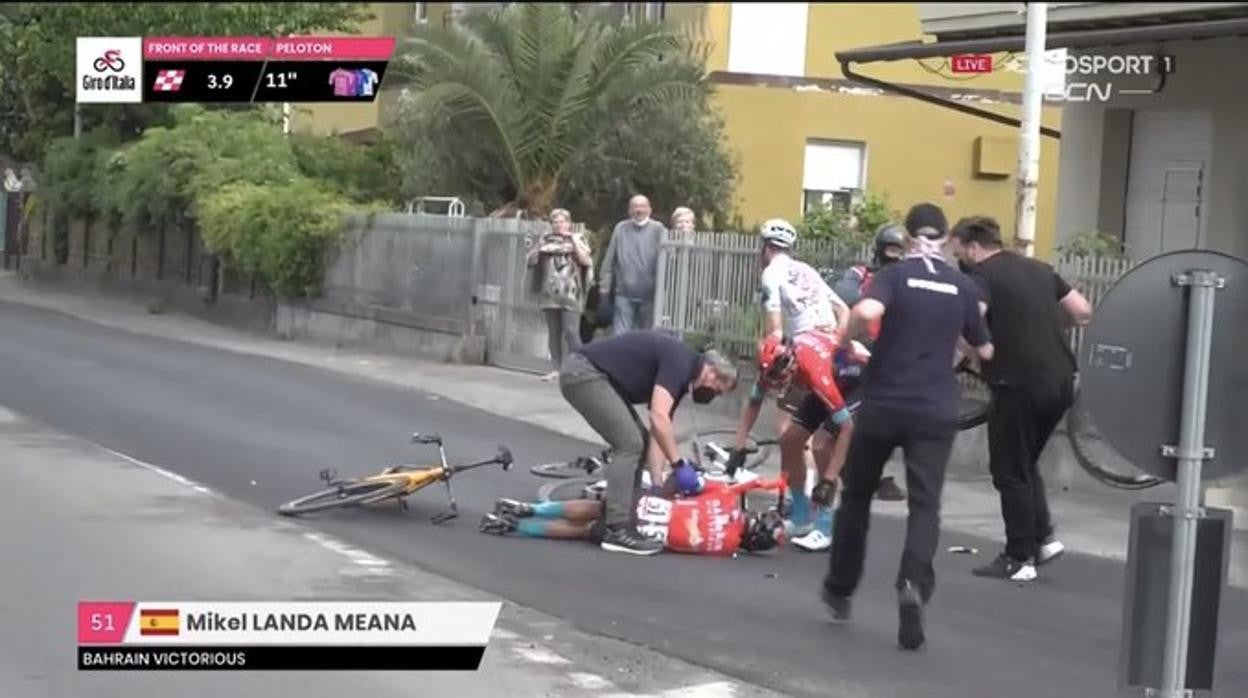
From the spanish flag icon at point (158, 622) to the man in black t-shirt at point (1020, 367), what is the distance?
415cm

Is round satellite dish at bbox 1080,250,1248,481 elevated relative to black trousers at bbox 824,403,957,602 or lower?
elevated

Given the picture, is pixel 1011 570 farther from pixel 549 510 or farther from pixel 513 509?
pixel 513 509

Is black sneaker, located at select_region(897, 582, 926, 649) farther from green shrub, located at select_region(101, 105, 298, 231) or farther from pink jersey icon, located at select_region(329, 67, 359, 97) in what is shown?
green shrub, located at select_region(101, 105, 298, 231)

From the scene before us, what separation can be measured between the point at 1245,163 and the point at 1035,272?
25.1 ft

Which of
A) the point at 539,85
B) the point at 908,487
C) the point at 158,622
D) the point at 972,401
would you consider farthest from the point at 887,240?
the point at 539,85

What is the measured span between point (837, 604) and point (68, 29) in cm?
866

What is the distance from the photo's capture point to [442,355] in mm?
20953

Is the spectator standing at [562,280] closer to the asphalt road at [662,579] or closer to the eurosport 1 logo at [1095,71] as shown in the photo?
the asphalt road at [662,579]

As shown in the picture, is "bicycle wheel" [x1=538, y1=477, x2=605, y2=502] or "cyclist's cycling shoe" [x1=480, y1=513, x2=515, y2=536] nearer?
"cyclist's cycling shoe" [x1=480, y1=513, x2=515, y2=536]

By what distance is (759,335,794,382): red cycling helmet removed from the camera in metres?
10.6

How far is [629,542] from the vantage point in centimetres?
996

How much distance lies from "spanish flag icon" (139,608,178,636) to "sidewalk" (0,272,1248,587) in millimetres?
4228

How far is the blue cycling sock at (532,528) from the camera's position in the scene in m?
10.3
